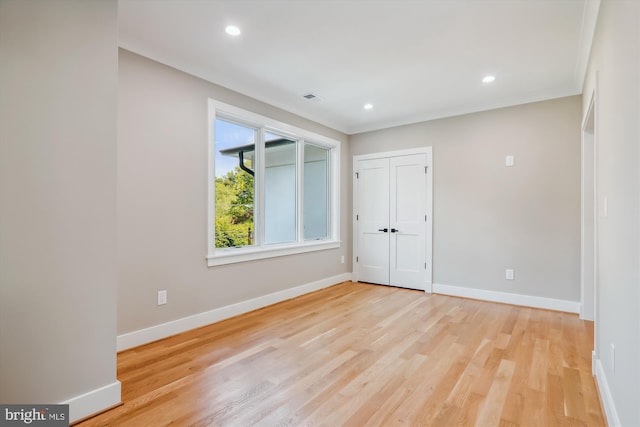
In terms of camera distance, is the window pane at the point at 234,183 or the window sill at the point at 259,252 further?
the window pane at the point at 234,183

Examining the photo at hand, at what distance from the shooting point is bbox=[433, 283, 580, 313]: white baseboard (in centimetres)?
371

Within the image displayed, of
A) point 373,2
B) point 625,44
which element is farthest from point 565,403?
point 373,2

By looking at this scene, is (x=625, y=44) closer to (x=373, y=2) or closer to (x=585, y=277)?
(x=373, y=2)

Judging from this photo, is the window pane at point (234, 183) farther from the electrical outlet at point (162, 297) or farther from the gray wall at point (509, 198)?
the gray wall at point (509, 198)

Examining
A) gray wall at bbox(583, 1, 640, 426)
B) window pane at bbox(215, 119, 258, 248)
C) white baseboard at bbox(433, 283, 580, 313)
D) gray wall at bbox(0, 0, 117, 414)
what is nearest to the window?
window pane at bbox(215, 119, 258, 248)

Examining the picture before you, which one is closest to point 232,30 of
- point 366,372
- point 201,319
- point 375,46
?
point 375,46

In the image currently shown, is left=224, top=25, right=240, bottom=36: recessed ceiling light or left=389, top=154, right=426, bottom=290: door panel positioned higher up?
left=224, top=25, right=240, bottom=36: recessed ceiling light

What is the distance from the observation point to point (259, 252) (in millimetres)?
3812

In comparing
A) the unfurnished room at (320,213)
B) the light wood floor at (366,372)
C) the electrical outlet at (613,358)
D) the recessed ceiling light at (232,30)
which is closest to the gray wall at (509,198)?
the unfurnished room at (320,213)

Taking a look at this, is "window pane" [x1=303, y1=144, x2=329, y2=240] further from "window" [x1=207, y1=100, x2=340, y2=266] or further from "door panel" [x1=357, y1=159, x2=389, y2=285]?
"door panel" [x1=357, y1=159, x2=389, y2=285]

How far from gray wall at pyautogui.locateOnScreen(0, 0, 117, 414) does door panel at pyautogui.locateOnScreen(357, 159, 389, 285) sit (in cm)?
389

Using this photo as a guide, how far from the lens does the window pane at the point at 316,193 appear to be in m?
4.88

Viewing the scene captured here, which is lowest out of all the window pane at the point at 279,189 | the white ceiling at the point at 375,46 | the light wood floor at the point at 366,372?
the light wood floor at the point at 366,372

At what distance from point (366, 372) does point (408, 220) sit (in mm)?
2942
